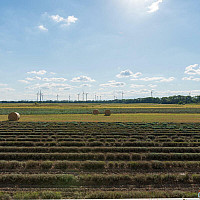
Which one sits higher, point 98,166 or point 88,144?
point 98,166

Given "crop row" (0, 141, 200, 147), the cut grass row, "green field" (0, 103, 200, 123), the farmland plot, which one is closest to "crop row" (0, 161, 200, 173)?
the farmland plot

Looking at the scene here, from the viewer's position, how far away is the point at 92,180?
9977 mm

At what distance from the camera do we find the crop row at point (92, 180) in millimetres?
9758

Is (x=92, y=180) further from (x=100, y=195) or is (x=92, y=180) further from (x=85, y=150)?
(x=85, y=150)

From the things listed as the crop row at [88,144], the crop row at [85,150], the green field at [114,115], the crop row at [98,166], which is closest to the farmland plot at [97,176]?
the crop row at [98,166]

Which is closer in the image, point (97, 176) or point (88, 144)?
point (97, 176)

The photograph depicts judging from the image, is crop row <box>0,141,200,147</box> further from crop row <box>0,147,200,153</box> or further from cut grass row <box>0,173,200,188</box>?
cut grass row <box>0,173,200,188</box>

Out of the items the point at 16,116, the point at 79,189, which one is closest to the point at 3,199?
the point at 79,189

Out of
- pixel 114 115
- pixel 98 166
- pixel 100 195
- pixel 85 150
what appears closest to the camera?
pixel 100 195

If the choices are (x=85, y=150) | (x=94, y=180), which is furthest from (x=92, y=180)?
(x=85, y=150)

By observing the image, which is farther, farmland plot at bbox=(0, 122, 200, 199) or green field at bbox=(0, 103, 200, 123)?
green field at bbox=(0, 103, 200, 123)

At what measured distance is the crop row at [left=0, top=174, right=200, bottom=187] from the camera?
9.76m

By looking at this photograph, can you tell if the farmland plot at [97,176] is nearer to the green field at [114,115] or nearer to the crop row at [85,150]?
the crop row at [85,150]

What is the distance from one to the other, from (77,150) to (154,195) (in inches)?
391
